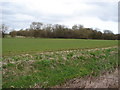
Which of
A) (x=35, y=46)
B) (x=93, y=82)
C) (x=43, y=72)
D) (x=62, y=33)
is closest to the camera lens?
(x=93, y=82)

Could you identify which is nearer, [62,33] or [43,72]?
[43,72]

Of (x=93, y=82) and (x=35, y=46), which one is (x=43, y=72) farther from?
(x=35, y=46)

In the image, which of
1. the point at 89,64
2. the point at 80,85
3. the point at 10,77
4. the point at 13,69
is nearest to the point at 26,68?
the point at 13,69

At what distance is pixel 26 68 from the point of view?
28.8 feet

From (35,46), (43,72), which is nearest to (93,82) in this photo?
(43,72)

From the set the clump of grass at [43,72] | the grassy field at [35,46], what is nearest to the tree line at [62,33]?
the grassy field at [35,46]

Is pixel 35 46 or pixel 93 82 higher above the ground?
pixel 35 46

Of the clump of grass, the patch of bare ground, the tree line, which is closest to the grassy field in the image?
the clump of grass

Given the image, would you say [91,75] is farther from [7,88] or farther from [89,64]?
[7,88]

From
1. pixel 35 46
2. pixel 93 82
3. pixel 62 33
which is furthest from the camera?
pixel 62 33

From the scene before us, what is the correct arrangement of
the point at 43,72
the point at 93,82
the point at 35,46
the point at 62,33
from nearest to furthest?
1. the point at 93,82
2. the point at 43,72
3. the point at 35,46
4. the point at 62,33

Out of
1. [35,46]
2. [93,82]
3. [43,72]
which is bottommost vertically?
[93,82]

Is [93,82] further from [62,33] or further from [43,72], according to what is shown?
[62,33]

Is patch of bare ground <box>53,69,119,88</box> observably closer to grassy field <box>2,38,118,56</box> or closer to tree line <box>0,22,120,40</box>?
grassy field <box>2,38,118,56</box>
